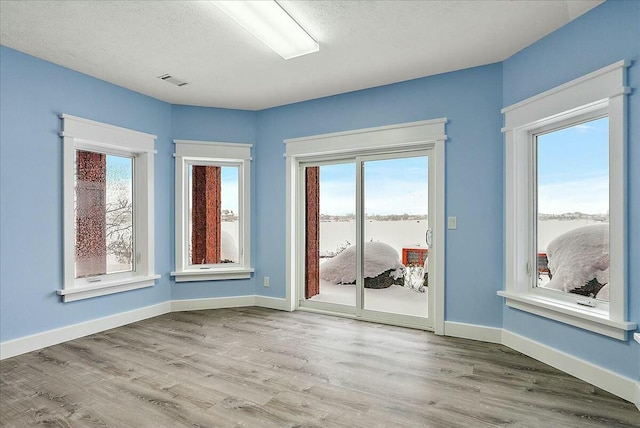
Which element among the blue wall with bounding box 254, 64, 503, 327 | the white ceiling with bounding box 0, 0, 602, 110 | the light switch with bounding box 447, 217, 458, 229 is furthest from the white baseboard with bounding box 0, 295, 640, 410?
the white ceiling with bounding box 0, 0, 602, 110

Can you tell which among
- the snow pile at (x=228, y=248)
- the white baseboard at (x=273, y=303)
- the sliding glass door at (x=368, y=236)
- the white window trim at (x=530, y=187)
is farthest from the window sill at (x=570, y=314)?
the snow pile at (x=228, y=248)

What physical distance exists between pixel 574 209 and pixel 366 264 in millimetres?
2124

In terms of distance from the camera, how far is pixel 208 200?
4.76 metres

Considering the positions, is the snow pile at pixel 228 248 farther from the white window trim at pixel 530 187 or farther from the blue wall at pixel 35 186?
the white window trim at pixel 530 187

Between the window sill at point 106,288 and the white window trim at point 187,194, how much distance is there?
0.37 metres

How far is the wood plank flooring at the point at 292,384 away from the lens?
2.10 m

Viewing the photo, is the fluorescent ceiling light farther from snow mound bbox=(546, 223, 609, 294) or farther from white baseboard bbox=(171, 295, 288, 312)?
white baseboard bbox=(171, 295, 288, 312)

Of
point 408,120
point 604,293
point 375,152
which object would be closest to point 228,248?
point 375,152

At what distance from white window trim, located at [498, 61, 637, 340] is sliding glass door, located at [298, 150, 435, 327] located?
83 cm

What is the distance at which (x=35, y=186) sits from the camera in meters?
3.18

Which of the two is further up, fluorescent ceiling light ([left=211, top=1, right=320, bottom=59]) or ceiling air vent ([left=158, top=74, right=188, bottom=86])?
ceiling air vent ([left=158, top=74, right=188, bottom=86])

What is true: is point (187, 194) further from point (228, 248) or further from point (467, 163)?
point (467, 163)

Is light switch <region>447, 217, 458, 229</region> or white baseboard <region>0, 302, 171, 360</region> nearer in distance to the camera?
white baseboard <region>0, 302, 171, 360</region>

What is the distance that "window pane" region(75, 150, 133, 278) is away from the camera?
373 cm
